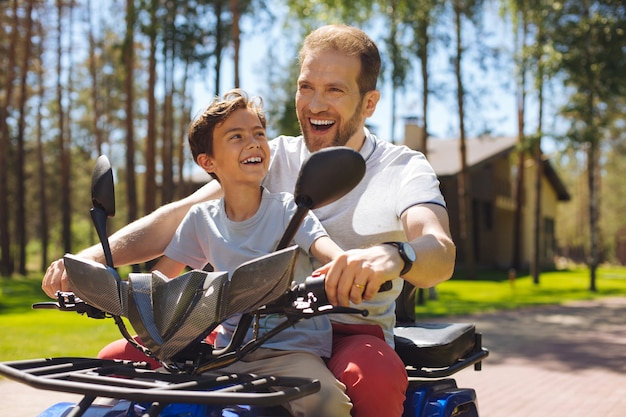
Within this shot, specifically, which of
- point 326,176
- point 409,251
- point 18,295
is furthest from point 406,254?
point 18,295

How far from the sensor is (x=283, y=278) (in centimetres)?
172

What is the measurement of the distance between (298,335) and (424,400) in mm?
628

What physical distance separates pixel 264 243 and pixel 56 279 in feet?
2.08

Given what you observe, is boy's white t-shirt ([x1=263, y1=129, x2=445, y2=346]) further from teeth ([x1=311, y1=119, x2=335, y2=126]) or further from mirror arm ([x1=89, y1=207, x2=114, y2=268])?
mirror arm ([x1=89, y1=207, x2=114, y2=268])

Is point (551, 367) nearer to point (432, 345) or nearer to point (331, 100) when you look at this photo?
point (432, 345)

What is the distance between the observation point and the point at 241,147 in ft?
7.65

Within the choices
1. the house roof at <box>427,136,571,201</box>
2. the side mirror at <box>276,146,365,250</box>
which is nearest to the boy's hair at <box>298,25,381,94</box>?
the side mirror at <box>276,146,365,250</box>

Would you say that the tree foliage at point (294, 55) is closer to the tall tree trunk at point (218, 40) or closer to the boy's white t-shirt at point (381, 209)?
the tall tree trunk at point (218, 40)

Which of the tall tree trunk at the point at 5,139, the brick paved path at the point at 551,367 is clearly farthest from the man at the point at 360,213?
the tall tree trunk at the point at 5,139

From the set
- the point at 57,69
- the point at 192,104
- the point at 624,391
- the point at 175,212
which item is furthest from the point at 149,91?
the point at 175,212

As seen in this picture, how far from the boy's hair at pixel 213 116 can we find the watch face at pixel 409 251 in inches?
29.3

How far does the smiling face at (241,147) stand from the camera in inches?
91.9

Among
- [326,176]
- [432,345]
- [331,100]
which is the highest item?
[331,100]

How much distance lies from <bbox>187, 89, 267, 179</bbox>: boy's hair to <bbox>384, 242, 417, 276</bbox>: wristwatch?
723 mm
